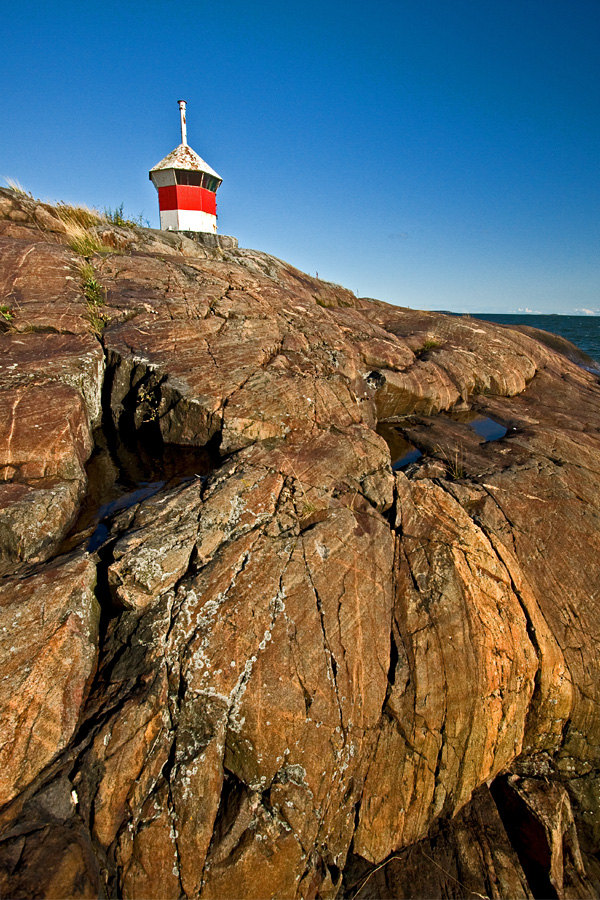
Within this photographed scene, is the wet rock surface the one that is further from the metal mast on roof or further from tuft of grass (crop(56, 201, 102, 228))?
the metal mast on roof

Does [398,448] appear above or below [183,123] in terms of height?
below

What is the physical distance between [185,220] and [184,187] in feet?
4.51

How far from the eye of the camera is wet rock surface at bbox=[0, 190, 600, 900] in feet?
13.4

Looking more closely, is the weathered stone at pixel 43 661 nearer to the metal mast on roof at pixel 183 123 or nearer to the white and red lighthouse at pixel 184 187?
the white and red lighthouse at pixel 184 187

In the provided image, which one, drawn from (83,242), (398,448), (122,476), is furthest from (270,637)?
(83,242)

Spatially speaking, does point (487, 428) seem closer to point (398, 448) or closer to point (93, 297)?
point (398, 448)

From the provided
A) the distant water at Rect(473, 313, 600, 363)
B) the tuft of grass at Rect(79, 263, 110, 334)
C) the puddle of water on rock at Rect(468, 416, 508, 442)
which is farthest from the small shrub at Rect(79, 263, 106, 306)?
the distant water at Rect(473, 313, 600, 363)

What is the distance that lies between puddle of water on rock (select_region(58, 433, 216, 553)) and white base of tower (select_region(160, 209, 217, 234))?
15317mm

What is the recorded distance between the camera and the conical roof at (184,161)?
19.2 m

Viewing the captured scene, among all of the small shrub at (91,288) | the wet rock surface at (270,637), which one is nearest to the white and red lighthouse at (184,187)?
the small shrub at (91,288)

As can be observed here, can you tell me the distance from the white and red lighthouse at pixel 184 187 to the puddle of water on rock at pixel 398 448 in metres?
15.4

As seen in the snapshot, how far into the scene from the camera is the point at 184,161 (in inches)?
760

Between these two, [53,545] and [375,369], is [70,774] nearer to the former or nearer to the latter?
[53,545]

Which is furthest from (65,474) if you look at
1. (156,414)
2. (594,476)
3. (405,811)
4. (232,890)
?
(594,476)
